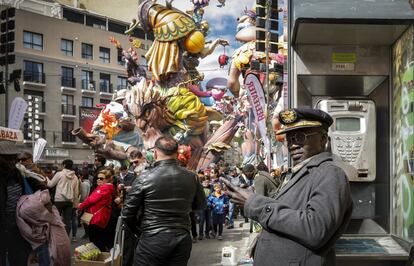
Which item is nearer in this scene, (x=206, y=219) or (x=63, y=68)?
(x=206, y=219)

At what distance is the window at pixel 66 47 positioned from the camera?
154ft

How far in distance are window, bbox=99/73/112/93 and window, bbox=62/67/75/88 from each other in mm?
3411

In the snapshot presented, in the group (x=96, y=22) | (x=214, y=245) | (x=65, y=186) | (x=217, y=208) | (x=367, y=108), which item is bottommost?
(x=214, y=245)

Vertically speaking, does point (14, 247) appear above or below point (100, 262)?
above

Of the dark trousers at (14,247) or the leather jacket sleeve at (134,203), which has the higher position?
the leather jacket sleeve at (134,203)

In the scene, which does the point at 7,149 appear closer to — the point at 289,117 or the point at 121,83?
the point at 289,117

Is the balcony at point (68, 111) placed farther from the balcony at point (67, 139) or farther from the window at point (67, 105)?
the balcony at point (67, 139)

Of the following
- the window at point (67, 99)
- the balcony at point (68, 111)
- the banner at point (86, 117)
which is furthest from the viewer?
the window at point (67, 99)

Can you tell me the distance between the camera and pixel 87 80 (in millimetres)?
49469

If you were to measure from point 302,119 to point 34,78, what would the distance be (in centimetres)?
4387

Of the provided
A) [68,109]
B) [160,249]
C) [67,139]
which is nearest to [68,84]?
[68,109]

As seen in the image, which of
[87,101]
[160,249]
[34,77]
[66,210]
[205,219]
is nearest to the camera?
[160,249]

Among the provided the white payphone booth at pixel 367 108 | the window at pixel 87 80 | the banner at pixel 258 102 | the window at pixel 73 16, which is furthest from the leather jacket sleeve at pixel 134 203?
the window at pixel 73 16

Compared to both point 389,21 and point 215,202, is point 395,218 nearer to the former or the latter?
point 389,21
